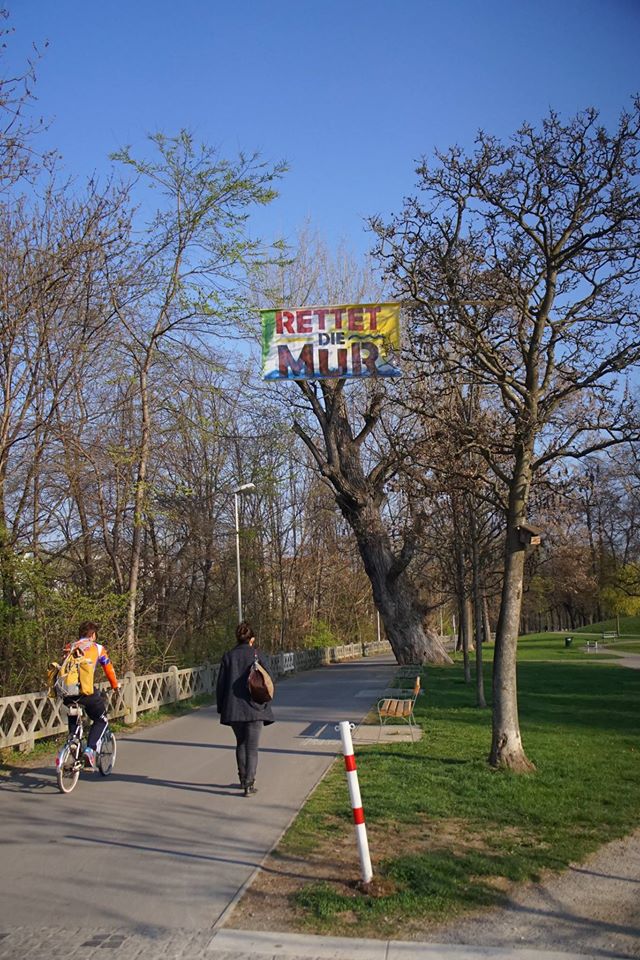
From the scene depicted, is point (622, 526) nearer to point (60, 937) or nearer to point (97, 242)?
point (97, 242)

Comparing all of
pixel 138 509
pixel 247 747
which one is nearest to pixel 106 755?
pixel 247 747

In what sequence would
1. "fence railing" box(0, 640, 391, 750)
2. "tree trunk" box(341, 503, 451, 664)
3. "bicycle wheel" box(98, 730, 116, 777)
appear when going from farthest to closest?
"tree trunk" box(341, 503, 451, 664), "fence railing" box(0, 640, 391, 750), "bicycle wheel" box(98, 730, 116, 777)

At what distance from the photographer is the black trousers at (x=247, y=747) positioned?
30.4 feet

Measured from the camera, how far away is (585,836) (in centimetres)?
729

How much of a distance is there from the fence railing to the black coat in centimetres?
216

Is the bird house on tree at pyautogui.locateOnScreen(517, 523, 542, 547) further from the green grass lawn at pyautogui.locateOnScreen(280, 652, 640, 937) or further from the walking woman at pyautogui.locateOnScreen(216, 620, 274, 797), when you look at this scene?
the walking woman at pyautogui.locateOnScreen(216, 620, 274, 797)

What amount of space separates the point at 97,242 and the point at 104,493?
792 centimetres

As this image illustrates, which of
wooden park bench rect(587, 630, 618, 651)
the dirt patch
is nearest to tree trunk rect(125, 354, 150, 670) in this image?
the dirt patch

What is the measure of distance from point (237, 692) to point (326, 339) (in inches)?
380

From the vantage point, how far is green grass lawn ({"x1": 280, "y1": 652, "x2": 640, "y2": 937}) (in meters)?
5.63

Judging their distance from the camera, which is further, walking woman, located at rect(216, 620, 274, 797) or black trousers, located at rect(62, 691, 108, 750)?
black trousers, located at rect(62, 691, 108, 750)

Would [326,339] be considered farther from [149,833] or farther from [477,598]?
[149,833]

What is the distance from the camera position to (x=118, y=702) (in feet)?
52.4

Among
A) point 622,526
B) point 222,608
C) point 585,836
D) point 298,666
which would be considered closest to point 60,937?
point 585,836
